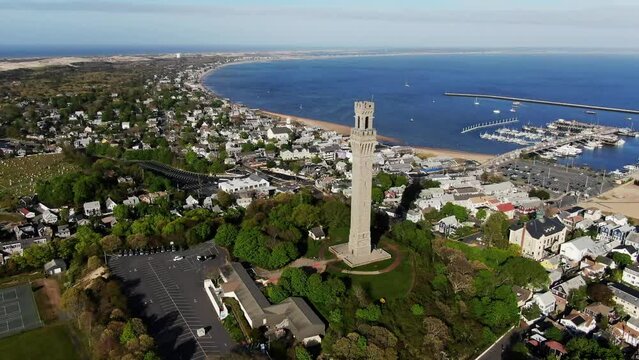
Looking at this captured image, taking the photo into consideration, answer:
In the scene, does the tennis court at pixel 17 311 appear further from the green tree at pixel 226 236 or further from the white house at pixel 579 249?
the white house at pixel 579 249

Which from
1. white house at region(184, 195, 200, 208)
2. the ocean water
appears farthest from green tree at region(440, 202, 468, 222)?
the ocean water

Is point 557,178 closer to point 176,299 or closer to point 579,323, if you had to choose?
point 579,323

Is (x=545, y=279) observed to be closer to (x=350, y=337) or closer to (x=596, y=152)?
(x=350, y=337)

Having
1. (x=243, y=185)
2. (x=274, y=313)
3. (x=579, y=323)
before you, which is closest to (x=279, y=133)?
(x=243, y=185)

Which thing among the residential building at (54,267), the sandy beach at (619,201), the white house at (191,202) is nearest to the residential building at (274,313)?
the residential building at (54,267)

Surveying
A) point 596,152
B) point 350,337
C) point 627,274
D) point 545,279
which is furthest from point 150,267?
point 596,152

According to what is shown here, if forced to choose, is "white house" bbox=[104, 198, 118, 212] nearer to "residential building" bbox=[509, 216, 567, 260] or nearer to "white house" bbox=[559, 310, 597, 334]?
"residential building" bbox=[509, 216, 567, 260]
